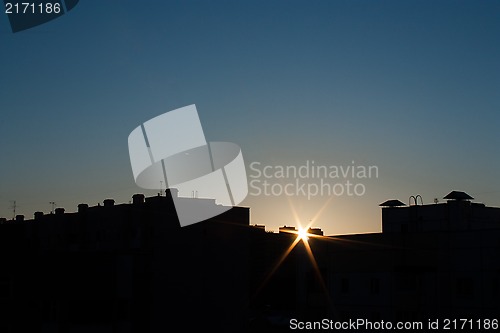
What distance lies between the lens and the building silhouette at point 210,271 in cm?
4788

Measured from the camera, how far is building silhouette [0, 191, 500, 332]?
47.9 metres

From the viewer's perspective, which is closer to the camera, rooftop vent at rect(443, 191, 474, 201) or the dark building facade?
the dark building facade

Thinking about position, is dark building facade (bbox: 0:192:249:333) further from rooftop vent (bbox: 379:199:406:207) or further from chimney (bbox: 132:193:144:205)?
rooftop vent (bbox: 379:199:406:207)

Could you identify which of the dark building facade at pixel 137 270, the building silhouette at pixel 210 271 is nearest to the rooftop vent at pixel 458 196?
the building silhouette at pixel 210 271

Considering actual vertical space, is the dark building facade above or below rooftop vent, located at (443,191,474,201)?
below

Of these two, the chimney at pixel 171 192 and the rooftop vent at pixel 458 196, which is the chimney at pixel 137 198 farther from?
the rooftop vent at pixel 458 196

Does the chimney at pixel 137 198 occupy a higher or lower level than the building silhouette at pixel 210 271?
higher

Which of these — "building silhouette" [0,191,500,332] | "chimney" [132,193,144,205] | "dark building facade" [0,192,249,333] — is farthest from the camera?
"chimney" [132,193,144,205]

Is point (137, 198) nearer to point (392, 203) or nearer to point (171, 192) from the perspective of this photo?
point (171, 192)

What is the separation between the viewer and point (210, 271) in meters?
63.5

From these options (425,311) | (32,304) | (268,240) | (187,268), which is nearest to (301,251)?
(187,268)

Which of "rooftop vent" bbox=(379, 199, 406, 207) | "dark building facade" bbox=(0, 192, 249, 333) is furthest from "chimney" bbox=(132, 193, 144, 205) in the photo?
"rooftop vent" bbox=(379, 199, 406, 207)

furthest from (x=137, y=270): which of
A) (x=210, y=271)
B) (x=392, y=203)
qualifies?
(x=392, y=203)

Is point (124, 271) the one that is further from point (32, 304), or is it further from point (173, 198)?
point (32, 304)
